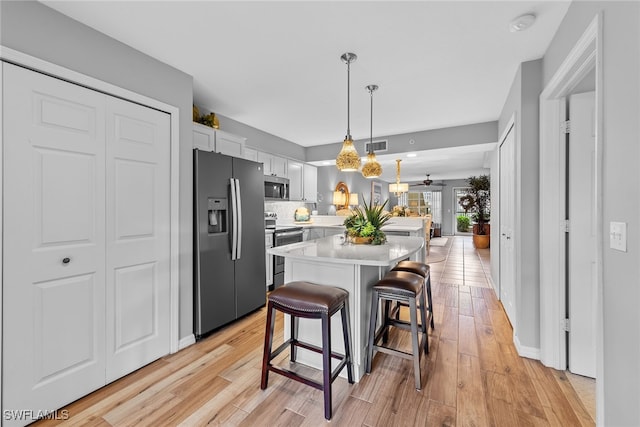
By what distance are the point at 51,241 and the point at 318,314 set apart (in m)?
1.68

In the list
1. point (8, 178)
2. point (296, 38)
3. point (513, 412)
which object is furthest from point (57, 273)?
point (513, 412)

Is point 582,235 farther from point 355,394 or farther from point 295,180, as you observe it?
point 295,180

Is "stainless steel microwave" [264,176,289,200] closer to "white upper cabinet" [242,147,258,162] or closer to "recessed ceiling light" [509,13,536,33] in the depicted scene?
"white upper cabinet" [242,147,258,162]

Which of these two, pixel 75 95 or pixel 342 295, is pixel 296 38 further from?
pixel 342 295

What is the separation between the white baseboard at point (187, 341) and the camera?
2472 mm

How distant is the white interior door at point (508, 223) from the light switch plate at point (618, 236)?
155 centimetres

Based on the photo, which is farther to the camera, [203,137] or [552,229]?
[203,137]

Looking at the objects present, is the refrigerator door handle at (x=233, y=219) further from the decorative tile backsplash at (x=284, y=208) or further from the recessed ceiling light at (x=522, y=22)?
the recessed ceiling light at (x=522, y=22)

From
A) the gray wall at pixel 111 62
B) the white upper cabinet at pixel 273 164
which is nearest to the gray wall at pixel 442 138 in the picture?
the white upper cabinet at pixel 273 164

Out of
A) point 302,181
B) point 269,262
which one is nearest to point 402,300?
point 269,262

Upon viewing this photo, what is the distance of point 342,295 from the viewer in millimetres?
1847

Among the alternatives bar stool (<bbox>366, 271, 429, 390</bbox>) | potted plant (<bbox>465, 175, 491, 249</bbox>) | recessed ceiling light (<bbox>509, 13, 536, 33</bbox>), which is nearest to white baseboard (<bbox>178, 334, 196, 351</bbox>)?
bar stool (<bbox>366, 271, 429, 390</bbox>)

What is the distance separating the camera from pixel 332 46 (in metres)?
2.14

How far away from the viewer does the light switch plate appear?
1099mm
